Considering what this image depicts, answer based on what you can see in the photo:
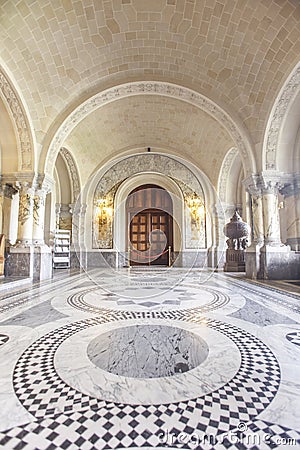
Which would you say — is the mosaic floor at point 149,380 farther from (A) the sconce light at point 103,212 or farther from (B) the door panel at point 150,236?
(B) the door panel at point 150,236

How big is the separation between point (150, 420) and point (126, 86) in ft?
19.5

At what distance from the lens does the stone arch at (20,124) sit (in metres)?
4.48

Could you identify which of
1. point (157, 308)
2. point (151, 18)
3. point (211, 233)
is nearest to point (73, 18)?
point (151, 18)

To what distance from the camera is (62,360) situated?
131 cm

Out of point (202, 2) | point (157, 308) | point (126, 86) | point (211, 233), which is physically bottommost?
point (157, 308)

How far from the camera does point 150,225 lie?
10.5 meters

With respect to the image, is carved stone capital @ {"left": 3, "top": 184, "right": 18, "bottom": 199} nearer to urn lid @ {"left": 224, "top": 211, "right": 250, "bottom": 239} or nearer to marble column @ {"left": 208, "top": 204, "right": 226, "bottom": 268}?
urn lid @ {"left": 224, "top": 211, "right": 250, "bottom": 239}

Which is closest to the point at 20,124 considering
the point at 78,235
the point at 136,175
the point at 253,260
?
the point at 78,235

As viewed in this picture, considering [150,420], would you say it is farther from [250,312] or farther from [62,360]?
[250,312]

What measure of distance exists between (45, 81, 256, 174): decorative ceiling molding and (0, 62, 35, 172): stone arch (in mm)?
383

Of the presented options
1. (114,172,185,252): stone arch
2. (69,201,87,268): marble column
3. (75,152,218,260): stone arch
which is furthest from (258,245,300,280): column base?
(69,201,87,268): marble column

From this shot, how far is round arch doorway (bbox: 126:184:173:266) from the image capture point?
33.4 ft

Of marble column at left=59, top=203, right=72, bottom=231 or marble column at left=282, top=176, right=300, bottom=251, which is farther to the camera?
marble column at left=59, top=203, right=72, bottom=231

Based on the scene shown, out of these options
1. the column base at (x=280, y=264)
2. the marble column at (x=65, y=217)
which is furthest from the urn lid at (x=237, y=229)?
the marble column at (x=65, y=217)
